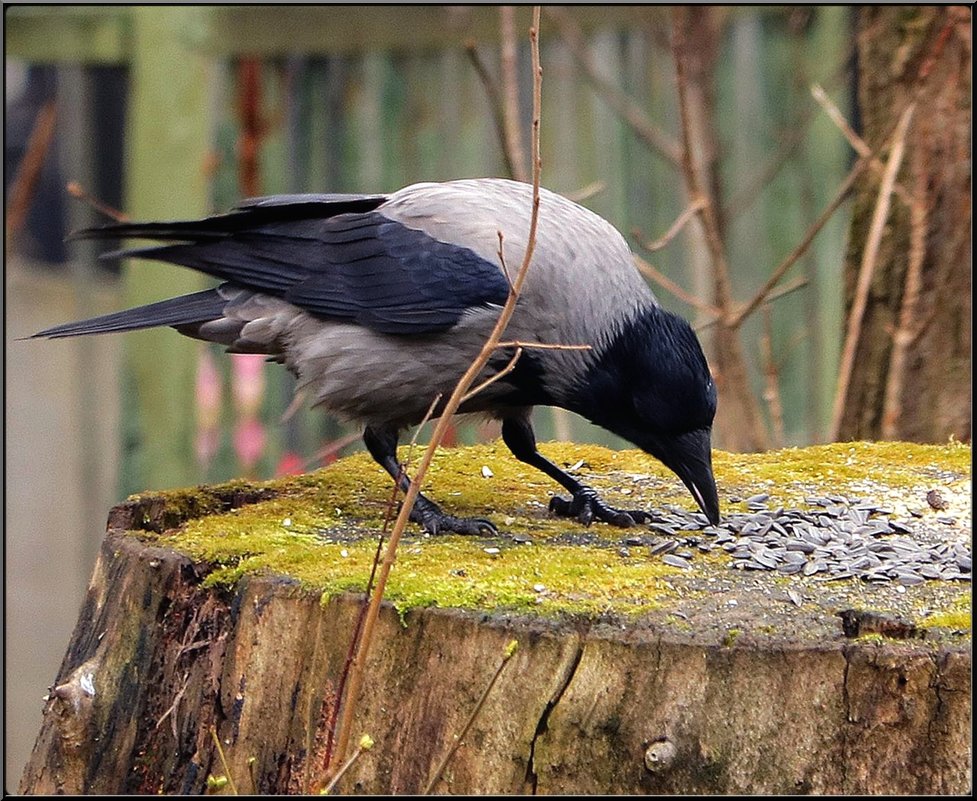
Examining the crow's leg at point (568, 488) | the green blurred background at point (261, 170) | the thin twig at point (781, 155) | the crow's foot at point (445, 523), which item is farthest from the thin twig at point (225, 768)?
Result: the thin twig at point (781, 155)

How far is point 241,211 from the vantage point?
421cm

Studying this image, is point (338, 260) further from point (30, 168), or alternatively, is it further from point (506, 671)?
point (30, 168)

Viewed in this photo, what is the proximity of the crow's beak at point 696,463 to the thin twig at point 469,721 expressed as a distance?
115 centimetres

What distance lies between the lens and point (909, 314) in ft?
17.4

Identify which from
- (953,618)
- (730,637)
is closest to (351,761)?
(730,637)

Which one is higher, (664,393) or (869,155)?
(869,155)

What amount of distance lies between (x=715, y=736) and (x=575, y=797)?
0.29 m

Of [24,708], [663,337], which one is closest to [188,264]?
[663,337]

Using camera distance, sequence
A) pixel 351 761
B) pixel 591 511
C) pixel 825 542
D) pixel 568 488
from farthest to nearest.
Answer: pixel 568 488 < pixel 591 511 < pixel 825 542 < pixel 351 761

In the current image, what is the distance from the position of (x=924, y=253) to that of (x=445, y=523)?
2.57 meters

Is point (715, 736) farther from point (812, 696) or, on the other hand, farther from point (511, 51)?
point (511, 51)

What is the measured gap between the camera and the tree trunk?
5.27 metres

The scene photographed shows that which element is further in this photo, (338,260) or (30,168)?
(30,168)

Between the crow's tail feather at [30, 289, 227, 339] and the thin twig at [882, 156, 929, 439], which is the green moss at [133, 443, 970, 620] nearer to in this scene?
the crow's tail feather at [30, 289, 227, 339]
